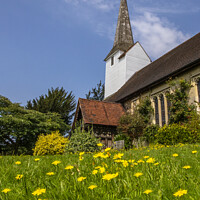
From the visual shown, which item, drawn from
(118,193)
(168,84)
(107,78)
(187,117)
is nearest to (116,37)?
(107,78)

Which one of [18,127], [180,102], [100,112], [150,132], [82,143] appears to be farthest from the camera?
[18,127]

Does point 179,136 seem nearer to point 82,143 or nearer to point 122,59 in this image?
point 82,143

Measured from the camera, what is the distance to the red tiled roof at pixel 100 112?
51.6 ft

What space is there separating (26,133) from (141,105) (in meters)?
11.2

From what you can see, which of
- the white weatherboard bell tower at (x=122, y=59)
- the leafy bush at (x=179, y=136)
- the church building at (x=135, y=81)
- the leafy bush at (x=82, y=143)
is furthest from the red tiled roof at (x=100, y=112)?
the white weatherboard bell tower at (x=122, y=59)

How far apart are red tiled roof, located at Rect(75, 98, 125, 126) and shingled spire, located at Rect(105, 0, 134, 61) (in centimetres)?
1116

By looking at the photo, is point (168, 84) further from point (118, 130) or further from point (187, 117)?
point (118, 130)

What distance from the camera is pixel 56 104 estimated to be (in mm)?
28891

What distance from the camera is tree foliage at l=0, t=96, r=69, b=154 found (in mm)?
19391

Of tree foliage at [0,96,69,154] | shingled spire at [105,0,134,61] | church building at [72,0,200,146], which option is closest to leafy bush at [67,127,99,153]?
church building at [72,0,200,146]

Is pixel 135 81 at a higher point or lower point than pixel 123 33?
lower

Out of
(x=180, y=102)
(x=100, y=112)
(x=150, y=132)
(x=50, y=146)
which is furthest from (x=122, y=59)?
(x=50, y=146)

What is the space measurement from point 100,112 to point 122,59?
10693 millimetres

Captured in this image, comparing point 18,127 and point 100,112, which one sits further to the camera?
point 18,127
